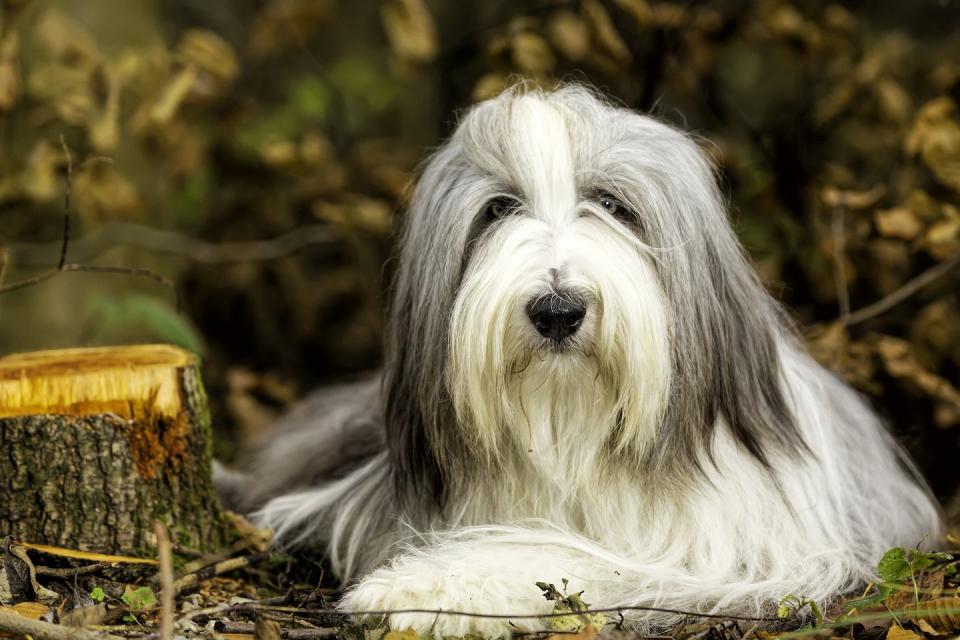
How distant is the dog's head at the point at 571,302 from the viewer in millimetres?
2461

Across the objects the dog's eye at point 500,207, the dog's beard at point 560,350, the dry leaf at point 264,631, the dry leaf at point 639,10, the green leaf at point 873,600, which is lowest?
the dry leaf at point 264,631

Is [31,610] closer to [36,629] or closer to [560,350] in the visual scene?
[36,629]

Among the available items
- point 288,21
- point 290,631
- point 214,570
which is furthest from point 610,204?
point 288,21

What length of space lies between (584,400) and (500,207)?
1.61 feet

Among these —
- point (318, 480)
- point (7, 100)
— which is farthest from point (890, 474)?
point (7, 100)

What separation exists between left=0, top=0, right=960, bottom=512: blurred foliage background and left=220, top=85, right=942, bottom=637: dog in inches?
32.3

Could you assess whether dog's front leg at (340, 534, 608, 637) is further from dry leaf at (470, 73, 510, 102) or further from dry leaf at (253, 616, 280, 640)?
dry leaf at (470, 73, 510, 102)

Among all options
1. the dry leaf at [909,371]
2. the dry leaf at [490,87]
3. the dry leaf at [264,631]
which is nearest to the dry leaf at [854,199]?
the dry leaf at [909,371]

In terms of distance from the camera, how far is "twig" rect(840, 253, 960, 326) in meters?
4.15

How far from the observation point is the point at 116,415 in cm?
288

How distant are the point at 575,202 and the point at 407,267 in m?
0.46

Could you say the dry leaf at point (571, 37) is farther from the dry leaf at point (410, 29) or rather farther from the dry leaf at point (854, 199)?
the dry leaf at point (854, 199)

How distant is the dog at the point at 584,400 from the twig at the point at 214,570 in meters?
0.27

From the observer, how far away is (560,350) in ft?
8.07
